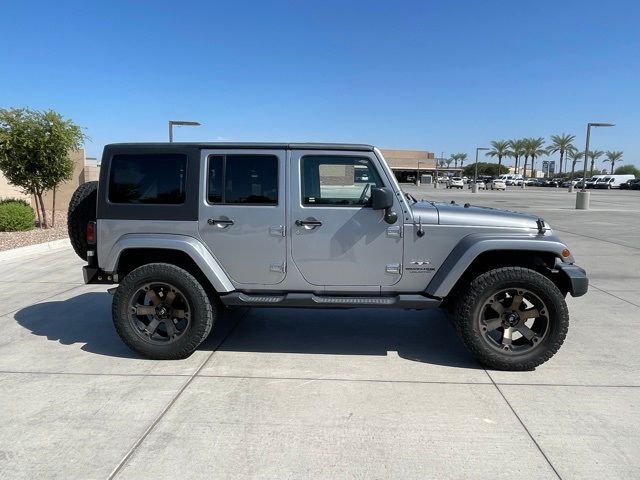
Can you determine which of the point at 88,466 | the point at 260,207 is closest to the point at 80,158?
the point at 260,207

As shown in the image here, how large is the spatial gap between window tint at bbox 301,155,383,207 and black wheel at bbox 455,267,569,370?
123 cm

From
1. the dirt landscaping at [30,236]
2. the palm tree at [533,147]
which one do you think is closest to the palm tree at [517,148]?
the palm tree at [533,147]

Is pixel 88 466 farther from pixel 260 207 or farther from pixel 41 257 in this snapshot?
pixel 41 257

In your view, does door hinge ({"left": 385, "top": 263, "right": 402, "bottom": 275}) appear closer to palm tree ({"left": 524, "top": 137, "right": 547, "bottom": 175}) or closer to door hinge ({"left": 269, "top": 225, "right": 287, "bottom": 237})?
door hinge ({"left": 269, "top": 225, "right": 287, "bottom": 237})

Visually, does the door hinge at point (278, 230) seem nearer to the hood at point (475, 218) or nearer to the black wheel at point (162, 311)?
the black wheel at point (162, 311)

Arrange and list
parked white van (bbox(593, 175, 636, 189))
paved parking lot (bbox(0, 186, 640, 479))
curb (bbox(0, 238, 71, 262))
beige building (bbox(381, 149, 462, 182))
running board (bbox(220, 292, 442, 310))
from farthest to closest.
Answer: beige building (bbox(381, 149, 462, 182))
parked white van (bbox(593, 175, 636, 189))
curb (bbox(0, 238, 71, 262))
running board (bbox(220, 292, 442, 310))
paved parking lot (bbox(0, 186, 640, 479))

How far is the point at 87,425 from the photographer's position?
3.20m

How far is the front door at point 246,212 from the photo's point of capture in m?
4.16

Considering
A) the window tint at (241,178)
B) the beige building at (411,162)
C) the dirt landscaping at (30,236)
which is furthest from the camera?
the beige building at (411,162)

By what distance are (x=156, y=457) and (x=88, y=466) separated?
37 cm

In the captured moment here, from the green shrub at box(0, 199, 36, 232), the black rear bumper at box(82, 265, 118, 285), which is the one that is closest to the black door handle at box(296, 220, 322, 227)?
the black rear bumper at box(82, 265, 118, 285)

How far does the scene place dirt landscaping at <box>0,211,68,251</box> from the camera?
10.5 metres

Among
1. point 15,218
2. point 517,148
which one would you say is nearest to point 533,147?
point 517,148

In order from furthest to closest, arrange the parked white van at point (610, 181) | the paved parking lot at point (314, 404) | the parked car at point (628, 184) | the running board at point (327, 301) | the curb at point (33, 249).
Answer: the parked white van at point (610, 181), the parked car at point (628, 184), the curb at point (33, 249), the running board at point (327, 301), the paved parking lot at point (314, 404)
